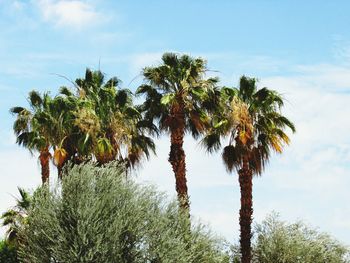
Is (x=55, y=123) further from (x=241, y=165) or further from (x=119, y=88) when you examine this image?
(x=241, y=165)

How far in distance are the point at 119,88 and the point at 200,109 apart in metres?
6.14

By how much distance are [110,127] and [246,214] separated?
969 centimetres

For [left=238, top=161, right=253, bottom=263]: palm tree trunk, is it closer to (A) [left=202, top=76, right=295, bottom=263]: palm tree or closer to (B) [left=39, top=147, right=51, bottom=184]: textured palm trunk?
(A) [left=202, top=76, right=295, bottom=263]: palm tree

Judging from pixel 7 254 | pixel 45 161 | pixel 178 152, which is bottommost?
pixel 7 254

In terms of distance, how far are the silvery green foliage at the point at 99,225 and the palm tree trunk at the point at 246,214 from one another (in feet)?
20.6

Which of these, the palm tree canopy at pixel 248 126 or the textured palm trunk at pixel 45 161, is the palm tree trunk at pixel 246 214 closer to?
the palm tree canopy at pixel 248 126

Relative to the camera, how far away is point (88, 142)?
45.1m

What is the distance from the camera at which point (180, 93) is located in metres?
44.2

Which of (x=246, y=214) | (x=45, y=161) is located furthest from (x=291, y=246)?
(x=45, y=161)

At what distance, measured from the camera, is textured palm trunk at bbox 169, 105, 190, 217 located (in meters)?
42.6

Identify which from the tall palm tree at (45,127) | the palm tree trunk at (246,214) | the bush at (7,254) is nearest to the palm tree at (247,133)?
the palm tree trunk at (246,214)

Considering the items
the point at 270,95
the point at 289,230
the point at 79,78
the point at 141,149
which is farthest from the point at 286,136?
the point at 79,78

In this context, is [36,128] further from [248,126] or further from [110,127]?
[248,126]

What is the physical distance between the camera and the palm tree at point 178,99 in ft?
142
